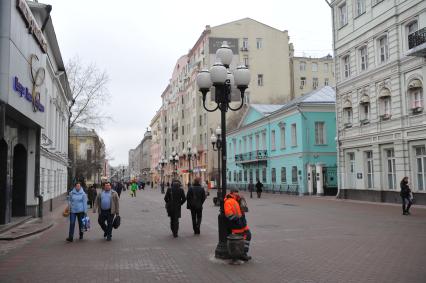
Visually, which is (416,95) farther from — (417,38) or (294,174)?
(294,174)

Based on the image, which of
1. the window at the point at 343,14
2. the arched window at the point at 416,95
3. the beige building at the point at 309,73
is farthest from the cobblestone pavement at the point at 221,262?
the beige building at the point at 309,73

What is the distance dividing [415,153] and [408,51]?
213 inches

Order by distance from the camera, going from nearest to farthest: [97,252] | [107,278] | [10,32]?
1. [107,278]
2. [97,252]
3. [10,32]

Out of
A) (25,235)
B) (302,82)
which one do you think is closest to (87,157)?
(302,82)

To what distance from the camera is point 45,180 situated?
25016 mm

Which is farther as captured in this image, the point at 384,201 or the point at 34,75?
the point at 384,201

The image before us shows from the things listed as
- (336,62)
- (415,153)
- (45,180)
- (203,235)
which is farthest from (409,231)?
(336,62)

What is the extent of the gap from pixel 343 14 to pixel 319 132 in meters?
11.0

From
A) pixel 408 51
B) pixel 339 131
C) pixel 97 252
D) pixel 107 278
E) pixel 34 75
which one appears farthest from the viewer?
pixel 339 131

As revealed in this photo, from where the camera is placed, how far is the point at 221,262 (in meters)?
9.16

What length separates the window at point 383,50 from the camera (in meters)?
26.9

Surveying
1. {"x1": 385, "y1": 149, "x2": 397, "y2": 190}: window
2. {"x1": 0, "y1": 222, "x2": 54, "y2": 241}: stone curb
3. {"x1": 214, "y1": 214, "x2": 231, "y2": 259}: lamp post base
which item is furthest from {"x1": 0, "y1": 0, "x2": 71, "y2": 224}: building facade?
{"x1": 385, "y1": 149, "x2": 397, "y2": 190}: window

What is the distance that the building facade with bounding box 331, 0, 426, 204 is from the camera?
2421 centimetres

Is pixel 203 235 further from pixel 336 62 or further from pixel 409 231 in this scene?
pixel 336 62
